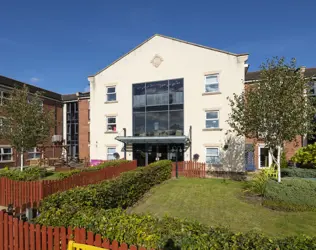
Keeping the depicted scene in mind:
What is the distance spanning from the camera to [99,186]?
7.87 metres

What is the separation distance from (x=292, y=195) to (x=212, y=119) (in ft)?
35.6

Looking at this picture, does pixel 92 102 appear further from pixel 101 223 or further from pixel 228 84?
pixel 101 223

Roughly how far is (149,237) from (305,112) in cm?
1100

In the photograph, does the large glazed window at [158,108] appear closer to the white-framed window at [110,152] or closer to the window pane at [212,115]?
the window pane at [212,115]

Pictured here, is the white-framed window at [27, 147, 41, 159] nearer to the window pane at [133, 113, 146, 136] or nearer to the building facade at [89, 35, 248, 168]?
the building facade at [89, 35, 248, 168]

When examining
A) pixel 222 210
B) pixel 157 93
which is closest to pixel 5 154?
pixel 157 93

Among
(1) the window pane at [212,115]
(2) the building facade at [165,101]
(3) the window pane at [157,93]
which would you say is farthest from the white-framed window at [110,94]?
(1) the window pane at [212,115]

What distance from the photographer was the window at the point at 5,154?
23.8 metres

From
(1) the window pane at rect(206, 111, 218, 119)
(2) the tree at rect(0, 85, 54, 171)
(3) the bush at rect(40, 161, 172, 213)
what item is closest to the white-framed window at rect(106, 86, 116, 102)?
(2) the tree at rect(0, 85, 54, 171)

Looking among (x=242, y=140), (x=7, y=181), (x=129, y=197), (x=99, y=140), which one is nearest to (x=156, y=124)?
(x=99, y=140)

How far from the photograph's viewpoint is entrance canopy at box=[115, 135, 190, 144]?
19348 millimetres

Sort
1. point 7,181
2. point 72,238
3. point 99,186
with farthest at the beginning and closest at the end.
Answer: point 7,181, point 99,186, point 72,238

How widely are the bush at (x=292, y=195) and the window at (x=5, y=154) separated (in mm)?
25945

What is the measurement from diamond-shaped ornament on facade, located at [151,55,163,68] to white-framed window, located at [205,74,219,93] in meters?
4.90
